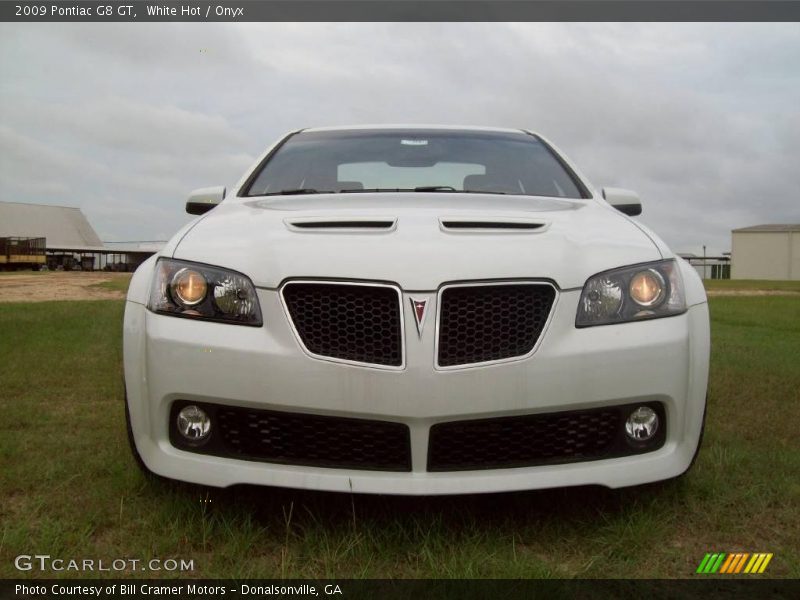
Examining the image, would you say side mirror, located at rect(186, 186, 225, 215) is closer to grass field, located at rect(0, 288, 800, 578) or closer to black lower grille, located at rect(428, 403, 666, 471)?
grass field, located at rect(0, 288, 800, 578)

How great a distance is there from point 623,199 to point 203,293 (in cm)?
204

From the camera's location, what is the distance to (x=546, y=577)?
1.96m

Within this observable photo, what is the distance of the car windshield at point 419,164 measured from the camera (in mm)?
3398

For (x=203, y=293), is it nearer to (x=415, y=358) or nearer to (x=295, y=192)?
(x=415, y=358)

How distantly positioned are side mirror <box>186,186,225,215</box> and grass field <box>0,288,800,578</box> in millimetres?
1130

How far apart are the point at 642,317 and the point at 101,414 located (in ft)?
9.87

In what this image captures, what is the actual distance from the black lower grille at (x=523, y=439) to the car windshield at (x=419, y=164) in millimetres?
1371

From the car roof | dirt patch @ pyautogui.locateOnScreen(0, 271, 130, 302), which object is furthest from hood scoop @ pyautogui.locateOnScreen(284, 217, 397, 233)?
dirt patch @ pyautogui.locateOnScreen(0, 271, 130, 302)

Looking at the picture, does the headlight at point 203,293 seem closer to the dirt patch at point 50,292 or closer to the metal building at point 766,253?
the dirt patch at point 50,292

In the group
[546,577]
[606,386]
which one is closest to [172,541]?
[546,577]

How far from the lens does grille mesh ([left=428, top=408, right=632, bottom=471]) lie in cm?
213

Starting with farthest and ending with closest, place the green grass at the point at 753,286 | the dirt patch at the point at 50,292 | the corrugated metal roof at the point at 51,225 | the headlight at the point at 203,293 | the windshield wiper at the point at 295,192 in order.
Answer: the corrugated metal roof at the point at 51,225
the green grass at the point at 753,286
the dirt patch at the point at 50,292
the windshield wiper at the point at 295,192
the headlight at the point at 203,293

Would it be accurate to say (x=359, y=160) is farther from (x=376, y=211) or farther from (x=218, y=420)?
(x=218, y=420)

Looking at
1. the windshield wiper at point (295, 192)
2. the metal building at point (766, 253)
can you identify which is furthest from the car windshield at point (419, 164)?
the metal building at point (766, 253)
